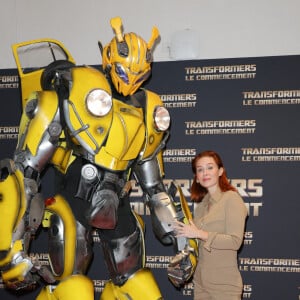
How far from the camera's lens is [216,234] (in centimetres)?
227

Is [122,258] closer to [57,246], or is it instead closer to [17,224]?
[57,246]

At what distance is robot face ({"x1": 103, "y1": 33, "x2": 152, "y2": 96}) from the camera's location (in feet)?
7.04

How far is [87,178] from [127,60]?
0.60 m

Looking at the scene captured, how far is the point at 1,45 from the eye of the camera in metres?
3.55

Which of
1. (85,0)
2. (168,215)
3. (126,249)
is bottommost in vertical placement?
(126,249)

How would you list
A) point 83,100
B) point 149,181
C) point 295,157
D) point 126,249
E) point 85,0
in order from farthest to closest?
point 85,0
point 295,157
point 149,181
point 126,249
point 83,100

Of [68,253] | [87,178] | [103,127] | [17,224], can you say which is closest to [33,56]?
[103,127]

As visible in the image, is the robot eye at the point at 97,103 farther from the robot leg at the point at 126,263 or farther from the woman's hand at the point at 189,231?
the woman's hand at the point at 189,231

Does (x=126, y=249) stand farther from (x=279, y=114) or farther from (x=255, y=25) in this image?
(x=255, y=25)

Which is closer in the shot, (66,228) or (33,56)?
(66,228)

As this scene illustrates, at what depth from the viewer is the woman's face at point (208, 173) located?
2.46 m

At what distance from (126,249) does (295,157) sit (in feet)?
4.97

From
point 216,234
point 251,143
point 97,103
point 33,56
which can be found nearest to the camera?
point 97,103

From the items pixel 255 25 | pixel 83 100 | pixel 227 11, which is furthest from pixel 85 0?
pixel 83 100
